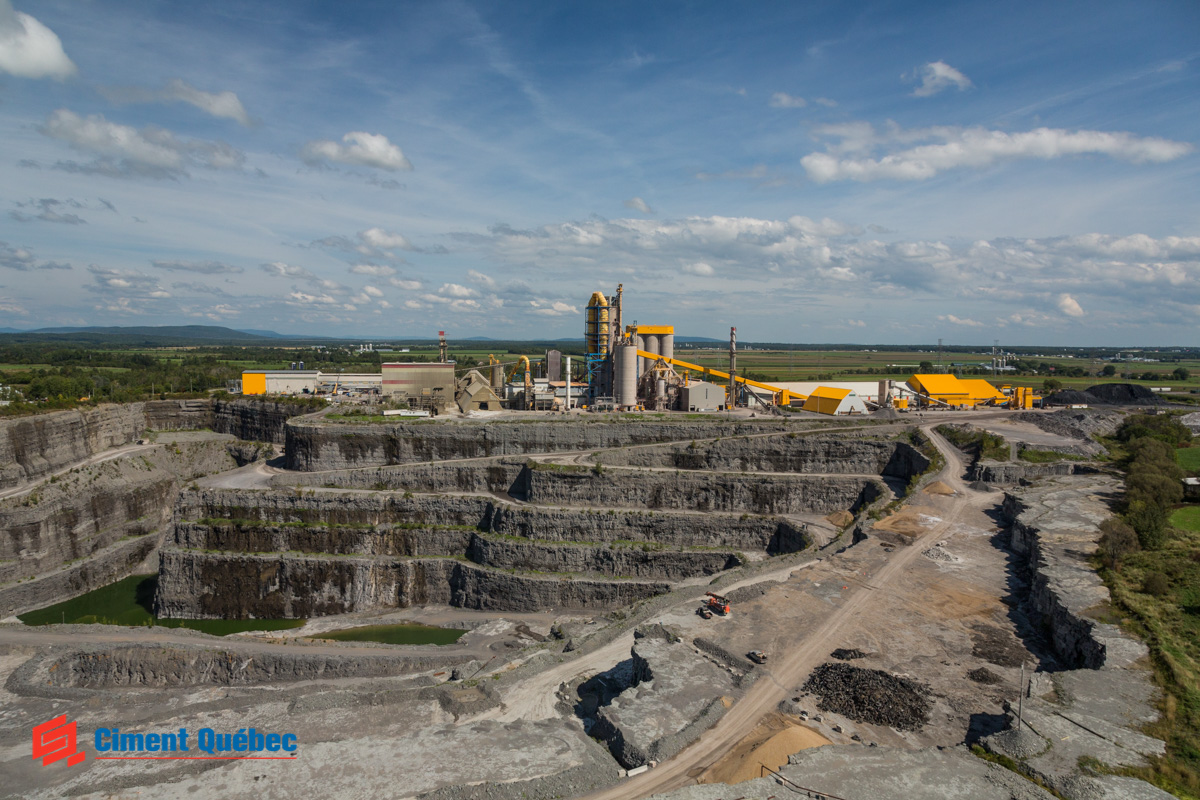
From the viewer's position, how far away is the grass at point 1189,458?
40684mm

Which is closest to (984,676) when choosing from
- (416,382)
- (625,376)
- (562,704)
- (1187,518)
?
(562,704)

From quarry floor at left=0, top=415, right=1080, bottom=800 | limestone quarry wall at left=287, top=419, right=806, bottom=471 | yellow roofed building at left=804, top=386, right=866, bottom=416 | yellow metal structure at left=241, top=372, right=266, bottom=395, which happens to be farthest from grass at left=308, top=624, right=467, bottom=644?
yellow metal structure at left=241, top=372, right=266, bottom=395

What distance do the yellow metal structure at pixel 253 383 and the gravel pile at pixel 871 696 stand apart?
77244 millimetres

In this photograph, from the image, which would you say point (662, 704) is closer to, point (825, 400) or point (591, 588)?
point (591, 588)

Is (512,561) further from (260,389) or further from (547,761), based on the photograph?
(260,389)

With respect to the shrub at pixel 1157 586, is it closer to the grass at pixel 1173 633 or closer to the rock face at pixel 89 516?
the grass at pixel 1173 633

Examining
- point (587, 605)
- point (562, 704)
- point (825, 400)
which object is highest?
point (825, 400)

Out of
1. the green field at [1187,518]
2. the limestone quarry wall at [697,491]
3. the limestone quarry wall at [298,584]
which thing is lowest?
the limestone quarry wall at [298,584]

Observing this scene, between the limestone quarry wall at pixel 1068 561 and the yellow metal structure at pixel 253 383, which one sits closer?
the limestone quarry wall at pixel 1068 561

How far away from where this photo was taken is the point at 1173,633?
19703mm

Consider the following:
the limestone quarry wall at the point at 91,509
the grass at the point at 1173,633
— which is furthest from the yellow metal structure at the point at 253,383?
the grass at the point at 1173,633

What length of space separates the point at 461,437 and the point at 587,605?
63.1ft

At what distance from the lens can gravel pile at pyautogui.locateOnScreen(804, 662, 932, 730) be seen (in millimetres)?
18016

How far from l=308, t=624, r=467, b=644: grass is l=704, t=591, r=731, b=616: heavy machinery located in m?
18.3
